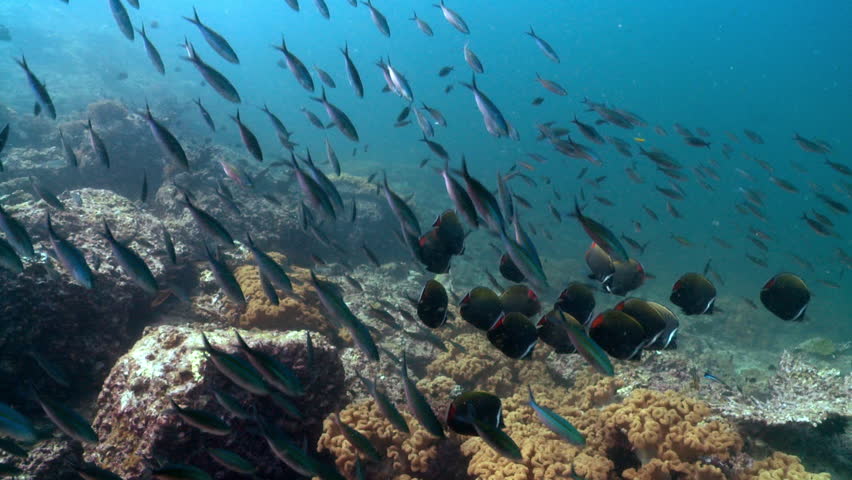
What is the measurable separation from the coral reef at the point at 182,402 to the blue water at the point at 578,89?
216 inches

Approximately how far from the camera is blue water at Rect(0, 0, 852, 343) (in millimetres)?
28391

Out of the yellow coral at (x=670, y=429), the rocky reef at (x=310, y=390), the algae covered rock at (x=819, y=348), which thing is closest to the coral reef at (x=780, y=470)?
the rocky reef at (x=310, y=390)

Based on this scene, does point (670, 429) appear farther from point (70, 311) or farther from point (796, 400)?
point (70, 311)

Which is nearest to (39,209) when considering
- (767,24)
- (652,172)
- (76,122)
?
(76,122)

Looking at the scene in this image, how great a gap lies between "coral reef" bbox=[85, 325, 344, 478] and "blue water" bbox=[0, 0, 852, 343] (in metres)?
5.48

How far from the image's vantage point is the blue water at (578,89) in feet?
93.1

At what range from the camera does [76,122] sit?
15.9 m

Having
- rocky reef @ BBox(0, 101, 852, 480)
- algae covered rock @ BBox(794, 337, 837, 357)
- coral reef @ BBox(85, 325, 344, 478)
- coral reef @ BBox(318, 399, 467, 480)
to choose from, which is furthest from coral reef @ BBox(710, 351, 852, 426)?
algae covered rock @ BBox(794, 337, 837, 357)

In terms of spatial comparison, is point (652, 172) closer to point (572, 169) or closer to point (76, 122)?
point (572, 169)

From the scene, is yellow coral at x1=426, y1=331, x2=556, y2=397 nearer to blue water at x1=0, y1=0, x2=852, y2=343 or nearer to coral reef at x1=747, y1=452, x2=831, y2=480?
coral reef at x1=747, y1=452, x2=831, y2=480

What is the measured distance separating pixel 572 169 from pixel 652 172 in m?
17.0

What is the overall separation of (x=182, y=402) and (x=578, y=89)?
146462 millimetres

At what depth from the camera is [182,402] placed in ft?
11.6

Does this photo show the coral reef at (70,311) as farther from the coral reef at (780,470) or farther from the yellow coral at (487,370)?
the coral reef at (780,470)
